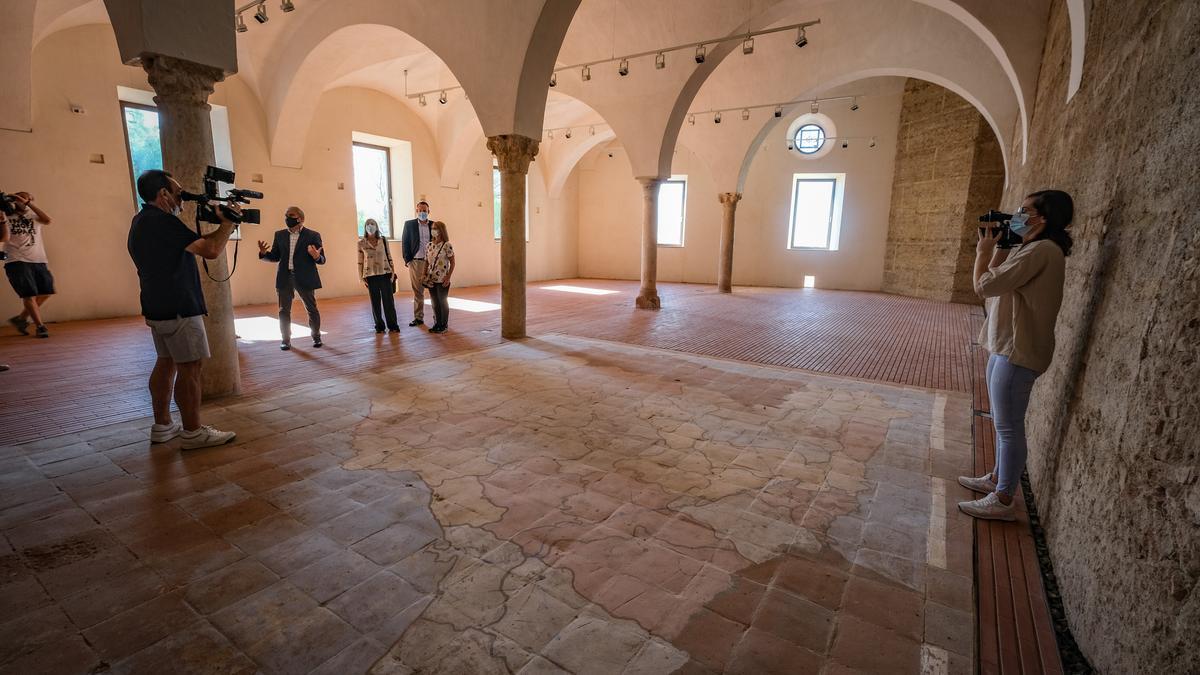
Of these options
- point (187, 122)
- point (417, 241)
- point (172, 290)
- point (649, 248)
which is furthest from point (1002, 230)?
point (649, 248)

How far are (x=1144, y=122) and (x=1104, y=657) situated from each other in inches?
91.2

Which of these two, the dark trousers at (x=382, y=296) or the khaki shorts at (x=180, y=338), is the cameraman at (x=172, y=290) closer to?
the khaki shorts at (x=180, y=338)

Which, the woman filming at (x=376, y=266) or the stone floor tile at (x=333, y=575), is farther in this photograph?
the woman filming at (x=376, y=266)

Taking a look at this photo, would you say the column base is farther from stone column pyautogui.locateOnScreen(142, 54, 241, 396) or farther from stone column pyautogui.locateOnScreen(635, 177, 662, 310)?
stone column pyautogui.locateOnScreen(142, 54, 241, 396)

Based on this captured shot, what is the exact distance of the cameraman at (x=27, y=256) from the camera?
7.00 metres

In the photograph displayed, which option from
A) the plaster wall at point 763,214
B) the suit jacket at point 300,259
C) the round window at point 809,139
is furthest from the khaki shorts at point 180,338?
the round window at point 809,139

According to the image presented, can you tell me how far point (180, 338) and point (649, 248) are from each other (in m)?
9.36

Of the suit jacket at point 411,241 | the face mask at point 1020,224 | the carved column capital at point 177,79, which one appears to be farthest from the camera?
the suit jacket at point 411,241

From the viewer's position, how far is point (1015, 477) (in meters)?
2.98

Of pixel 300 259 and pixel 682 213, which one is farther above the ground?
pixel 682 213

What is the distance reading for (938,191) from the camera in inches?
555

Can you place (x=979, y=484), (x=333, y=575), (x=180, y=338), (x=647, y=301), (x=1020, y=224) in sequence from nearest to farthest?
(x=333, y=575) < (x=1020, y=224) < (x=979, y=484) < (x=180, y=338) < (x=647, y=301)

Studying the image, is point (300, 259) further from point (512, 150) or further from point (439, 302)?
point (512, 150)

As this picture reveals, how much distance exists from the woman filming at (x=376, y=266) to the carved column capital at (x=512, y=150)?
2089 millimetres
